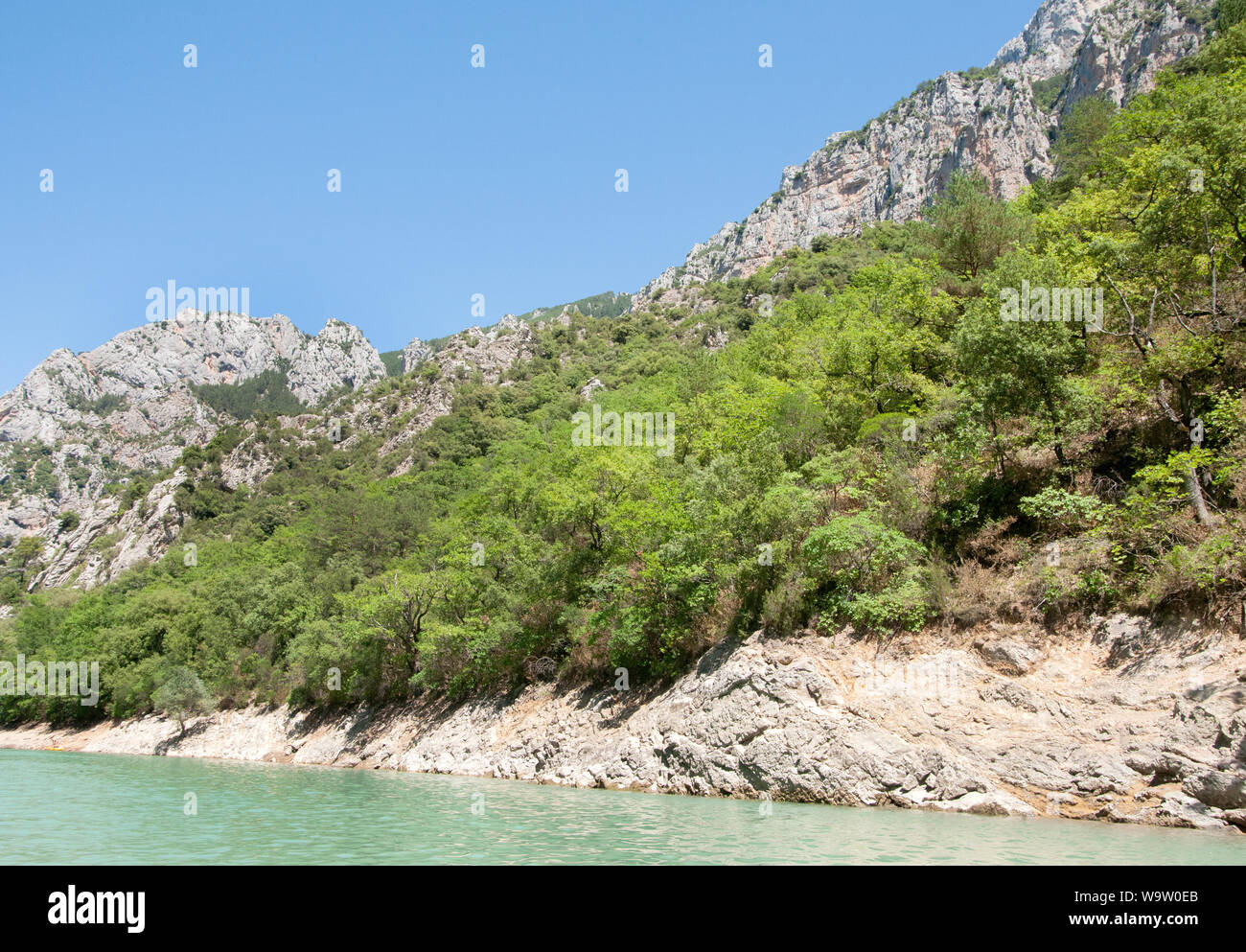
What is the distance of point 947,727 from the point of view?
1712 cm

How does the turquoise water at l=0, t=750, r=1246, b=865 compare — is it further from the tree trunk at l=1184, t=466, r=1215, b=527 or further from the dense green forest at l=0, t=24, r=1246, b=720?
the tree trunk at l=1184, t=466, r=1215, b=527

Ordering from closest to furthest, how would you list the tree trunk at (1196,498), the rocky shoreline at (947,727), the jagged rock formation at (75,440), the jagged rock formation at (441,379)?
the rocky shoreline at (947,727)
the tree trunk at (1196,498)
the jagged rock formation at (441,379)
the jagged rock formation at (75,440)

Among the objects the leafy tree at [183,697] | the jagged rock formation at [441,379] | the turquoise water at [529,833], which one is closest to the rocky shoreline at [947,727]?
the turquoise water at [529,833]

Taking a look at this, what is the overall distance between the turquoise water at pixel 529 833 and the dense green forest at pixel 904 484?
6.33 meters

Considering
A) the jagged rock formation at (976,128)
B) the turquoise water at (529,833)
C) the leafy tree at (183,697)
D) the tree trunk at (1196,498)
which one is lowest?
the leafy tree at (183,697)

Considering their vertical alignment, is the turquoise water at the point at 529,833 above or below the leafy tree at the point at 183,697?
above

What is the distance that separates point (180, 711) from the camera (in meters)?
48.5

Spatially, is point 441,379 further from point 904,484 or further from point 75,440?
point 75,440

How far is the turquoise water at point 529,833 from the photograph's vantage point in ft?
34.9

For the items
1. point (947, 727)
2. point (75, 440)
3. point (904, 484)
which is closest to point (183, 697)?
point (904, 484)

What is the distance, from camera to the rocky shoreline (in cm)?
1380

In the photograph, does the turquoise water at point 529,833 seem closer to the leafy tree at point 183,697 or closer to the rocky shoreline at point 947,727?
the rocky shoreline at point 947,727
